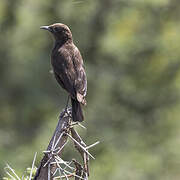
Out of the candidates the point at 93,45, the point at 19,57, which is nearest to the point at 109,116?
the point at 93,45

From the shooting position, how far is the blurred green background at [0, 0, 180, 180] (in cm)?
1154

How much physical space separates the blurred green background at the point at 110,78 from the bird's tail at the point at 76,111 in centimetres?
611

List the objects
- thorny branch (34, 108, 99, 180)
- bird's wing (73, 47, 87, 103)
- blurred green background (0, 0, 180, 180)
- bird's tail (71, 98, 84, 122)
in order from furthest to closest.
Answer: blurred green background (0, 0, 180, 180) < bird's wing (73, 47, 87, 103) < bird's tail (71, 98, 84, 122) < thorny branch (34, 108, 99, 180)

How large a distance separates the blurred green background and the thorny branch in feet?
26.4

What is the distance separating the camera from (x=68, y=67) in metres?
5.64

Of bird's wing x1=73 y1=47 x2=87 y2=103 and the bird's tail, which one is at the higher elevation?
bird's wing x1=73 y1=47 x2=87 y2=103

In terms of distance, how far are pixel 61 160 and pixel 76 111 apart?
1792mm

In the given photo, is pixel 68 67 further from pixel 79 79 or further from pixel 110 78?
pixel 110 78

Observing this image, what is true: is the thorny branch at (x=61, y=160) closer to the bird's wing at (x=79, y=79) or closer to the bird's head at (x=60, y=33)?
the bird's wing at (x=79, y=79)

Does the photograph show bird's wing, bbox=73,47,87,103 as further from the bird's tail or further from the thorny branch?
the thorny branch

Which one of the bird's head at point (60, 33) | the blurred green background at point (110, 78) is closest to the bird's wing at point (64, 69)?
the bird's head at point (60, 33)

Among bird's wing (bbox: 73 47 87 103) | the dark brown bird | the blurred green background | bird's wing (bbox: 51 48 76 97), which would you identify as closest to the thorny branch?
the dark brown bird

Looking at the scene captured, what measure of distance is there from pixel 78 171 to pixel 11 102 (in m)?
10.5

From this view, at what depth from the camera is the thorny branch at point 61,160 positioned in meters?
2.71
